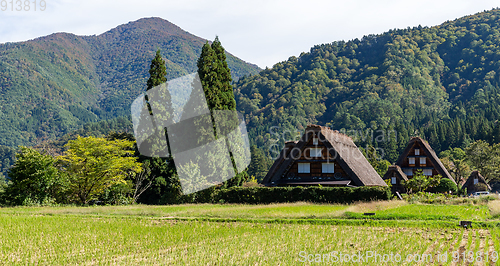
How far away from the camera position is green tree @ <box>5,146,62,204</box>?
3025 cm

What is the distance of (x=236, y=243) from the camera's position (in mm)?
13883

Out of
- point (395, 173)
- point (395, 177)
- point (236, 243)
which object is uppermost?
point (236, 243)

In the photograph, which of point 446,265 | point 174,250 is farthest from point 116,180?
point 446,265

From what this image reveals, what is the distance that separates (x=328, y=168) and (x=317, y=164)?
0.96 meters

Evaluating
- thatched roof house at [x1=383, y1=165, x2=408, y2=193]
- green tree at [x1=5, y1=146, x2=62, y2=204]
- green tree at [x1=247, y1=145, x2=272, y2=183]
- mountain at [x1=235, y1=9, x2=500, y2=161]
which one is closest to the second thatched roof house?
thatched roof house at [x1=383, y1=165, x2=408, y2=193]

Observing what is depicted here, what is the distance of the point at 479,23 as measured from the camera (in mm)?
183625

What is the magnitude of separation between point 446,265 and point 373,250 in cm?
237

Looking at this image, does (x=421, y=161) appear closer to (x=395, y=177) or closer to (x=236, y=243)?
(x=395, y=177)

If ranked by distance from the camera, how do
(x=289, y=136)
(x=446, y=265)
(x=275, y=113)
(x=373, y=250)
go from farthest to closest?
(x=275, y=113), (x=289, y=136), (x=373, y=250), (x=446, y=265)

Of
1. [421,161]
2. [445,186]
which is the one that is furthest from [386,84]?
[445,186]

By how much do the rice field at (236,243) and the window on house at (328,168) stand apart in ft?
48.8

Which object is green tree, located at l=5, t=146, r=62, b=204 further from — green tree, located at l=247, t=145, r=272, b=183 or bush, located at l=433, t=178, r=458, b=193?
green tree, located at l=247, t=145, r=272, b=183

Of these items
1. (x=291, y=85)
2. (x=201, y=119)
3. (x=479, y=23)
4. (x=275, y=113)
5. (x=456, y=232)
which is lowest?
(x=456, y=232)

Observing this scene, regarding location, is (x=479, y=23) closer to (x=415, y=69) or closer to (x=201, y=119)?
(x=415, y=69)
